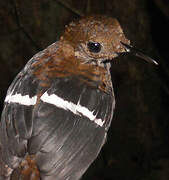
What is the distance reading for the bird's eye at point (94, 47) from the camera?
2789 millimetres

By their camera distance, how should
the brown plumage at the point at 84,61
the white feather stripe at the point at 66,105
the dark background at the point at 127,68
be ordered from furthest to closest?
the dark background at the point at 127,68 < the brown plumage at the point at 84,61 < the white feather stripe at the point at 66,105

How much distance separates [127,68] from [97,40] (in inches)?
97.4

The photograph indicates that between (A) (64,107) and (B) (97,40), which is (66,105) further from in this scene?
(B) (97,40)

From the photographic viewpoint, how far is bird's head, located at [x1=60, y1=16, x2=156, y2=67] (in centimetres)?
274

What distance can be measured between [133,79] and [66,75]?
8.48 feet

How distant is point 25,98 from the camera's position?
2646 millimetres

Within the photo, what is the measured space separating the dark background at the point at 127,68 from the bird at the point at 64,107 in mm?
1937

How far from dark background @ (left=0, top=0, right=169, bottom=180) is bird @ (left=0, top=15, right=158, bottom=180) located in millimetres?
1937

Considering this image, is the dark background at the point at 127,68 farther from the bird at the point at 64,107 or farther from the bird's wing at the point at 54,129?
the bird's wing at the point at 54,129

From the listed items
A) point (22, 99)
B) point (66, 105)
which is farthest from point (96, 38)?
point (22, 99)

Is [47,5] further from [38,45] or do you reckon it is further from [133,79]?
[133,79]

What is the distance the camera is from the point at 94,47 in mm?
2811

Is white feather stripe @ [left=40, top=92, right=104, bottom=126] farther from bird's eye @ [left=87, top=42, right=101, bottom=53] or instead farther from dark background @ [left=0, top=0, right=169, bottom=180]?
dark background @ [left=0, top=0, right=169, bottom=180]

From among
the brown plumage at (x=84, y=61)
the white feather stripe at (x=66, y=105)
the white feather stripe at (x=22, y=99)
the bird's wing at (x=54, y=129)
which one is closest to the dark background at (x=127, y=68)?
the brown plumage at (x=84, y=61)
